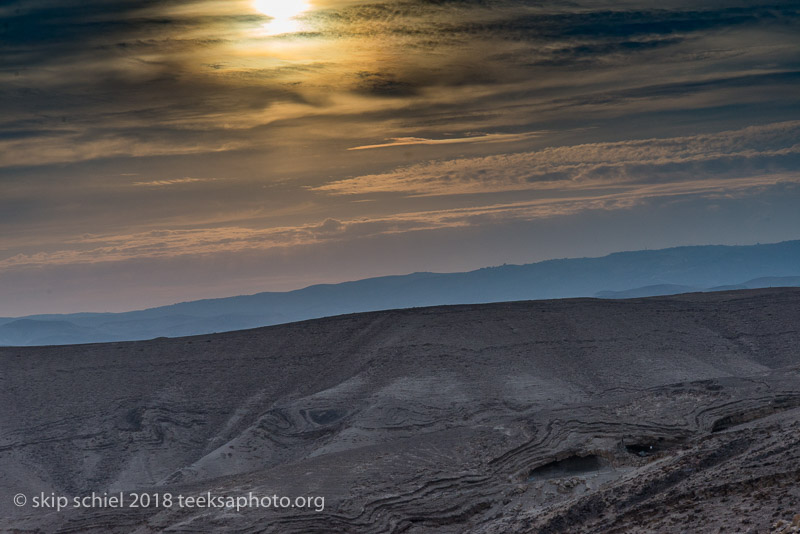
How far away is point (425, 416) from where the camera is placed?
56250 mm

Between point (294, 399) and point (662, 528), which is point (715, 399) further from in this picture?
point (294, 399)

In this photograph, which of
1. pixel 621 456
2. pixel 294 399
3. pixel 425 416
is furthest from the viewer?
pixel 294 399

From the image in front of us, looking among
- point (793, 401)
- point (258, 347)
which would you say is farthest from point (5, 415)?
point (793, 401)

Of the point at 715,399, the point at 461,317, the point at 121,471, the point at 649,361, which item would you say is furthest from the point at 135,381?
the point at 715,399

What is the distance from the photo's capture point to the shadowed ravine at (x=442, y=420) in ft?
102

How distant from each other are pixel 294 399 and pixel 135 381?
17146 mm

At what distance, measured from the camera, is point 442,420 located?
5550 centimetres

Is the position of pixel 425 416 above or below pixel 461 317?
below

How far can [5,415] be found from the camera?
66938 mm

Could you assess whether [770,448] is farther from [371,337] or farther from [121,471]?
[371,337]

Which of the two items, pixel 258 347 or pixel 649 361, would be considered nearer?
pixel 649 361

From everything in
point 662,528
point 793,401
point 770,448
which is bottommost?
point 662,528

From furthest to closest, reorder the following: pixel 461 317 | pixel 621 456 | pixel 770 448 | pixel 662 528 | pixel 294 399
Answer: pixel 461 317 < pixel 294 399 < pixel 621 456 < pixel 770 448 < pixel 662 528

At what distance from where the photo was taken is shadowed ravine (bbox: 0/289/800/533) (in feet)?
102
